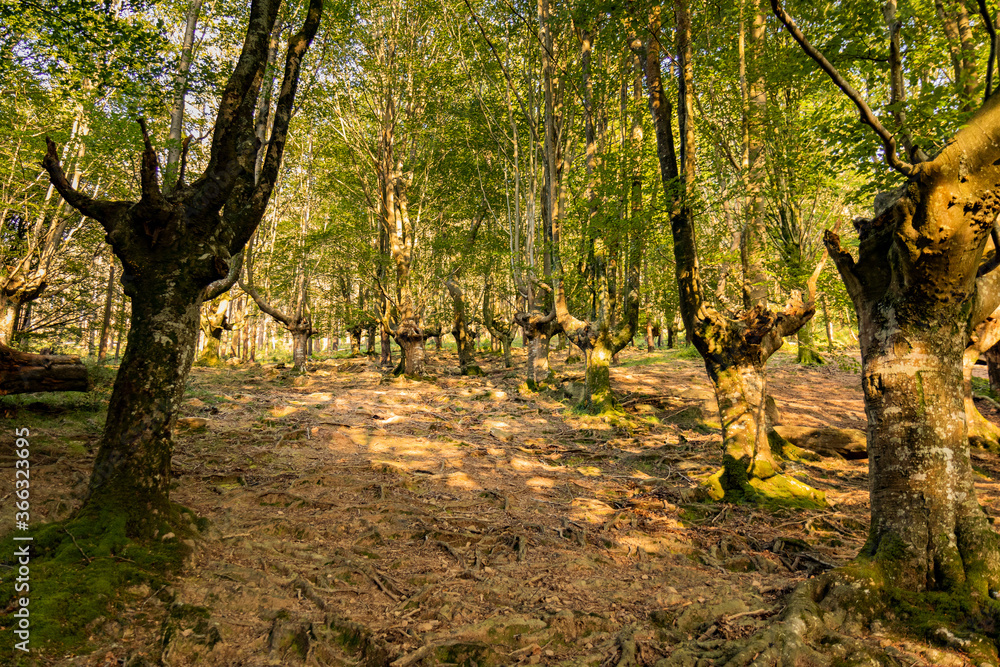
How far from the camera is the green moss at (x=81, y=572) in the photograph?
121 inches

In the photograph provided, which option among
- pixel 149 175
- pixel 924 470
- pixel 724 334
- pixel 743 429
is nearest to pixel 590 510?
pixel 743 429

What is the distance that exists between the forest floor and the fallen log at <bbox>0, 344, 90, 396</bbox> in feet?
2.41

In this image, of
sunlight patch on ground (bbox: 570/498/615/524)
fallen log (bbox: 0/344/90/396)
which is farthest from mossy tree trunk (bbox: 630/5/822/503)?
fallen log (bbox: 0/344/90/396)

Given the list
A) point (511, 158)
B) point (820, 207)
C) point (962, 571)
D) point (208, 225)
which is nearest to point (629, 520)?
point (962, 571)

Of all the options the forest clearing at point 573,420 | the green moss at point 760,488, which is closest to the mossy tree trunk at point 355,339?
the forest clearing at point 573,420

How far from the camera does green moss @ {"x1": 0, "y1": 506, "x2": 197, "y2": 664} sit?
10.1ft

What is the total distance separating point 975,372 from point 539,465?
74.4 ft

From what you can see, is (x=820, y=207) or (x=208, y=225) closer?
(x=208, y=225)

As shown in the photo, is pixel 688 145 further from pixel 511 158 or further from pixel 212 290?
pixel 511 158

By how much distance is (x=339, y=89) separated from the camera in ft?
64.4

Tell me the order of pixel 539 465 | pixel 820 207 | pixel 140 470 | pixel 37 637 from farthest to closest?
1. pixel 820 207
2. pixel 539 465
3. pixel 140 470
4. pixel 37 637

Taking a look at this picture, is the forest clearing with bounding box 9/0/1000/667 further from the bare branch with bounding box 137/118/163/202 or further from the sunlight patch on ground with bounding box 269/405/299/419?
the sunlight patch on ground with bounding box 269/405/299/419

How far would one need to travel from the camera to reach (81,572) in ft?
11.7

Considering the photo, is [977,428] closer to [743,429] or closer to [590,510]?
[743,429]
